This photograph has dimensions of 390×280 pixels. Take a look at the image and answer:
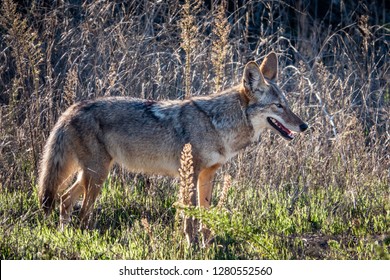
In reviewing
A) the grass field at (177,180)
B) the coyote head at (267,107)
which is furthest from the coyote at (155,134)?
the grass field at (177,180)

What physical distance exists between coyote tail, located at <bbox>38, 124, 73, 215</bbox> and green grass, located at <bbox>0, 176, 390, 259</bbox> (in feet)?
0.49

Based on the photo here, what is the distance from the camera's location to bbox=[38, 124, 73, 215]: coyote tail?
19.6ft

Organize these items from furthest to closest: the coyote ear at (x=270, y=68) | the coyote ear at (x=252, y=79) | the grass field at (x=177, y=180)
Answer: the coyote ear at (x=270, y=68), the coyote ear at (x=252, y=79), the grass field at (x=177, y=180)

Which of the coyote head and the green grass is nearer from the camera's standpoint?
the green grass

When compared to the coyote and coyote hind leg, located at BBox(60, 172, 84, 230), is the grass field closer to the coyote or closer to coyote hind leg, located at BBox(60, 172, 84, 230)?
coyote hind leg, located at BBox(60, 172, 84, 230)

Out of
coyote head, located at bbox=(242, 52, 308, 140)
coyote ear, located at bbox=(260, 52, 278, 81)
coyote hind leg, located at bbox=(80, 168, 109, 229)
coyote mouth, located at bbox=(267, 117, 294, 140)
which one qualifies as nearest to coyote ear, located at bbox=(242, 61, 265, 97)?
coyote head, located at bbox=(242, 52, 308, 140)

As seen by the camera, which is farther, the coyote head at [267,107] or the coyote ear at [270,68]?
the coyote ear at [270,68]

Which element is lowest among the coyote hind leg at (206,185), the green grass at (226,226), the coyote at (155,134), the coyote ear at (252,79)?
the green grass at (226,226)

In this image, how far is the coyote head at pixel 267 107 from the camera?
5898mm

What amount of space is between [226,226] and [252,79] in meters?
1.83

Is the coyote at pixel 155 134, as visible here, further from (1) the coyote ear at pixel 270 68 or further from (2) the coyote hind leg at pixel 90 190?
(1) the coyote ear at pixel 270 68

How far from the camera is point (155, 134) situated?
6062mm

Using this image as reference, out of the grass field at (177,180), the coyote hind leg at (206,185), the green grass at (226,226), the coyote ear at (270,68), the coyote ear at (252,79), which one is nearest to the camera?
the green grass at (226,226)

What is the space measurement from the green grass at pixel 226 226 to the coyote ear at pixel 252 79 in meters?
1.00
